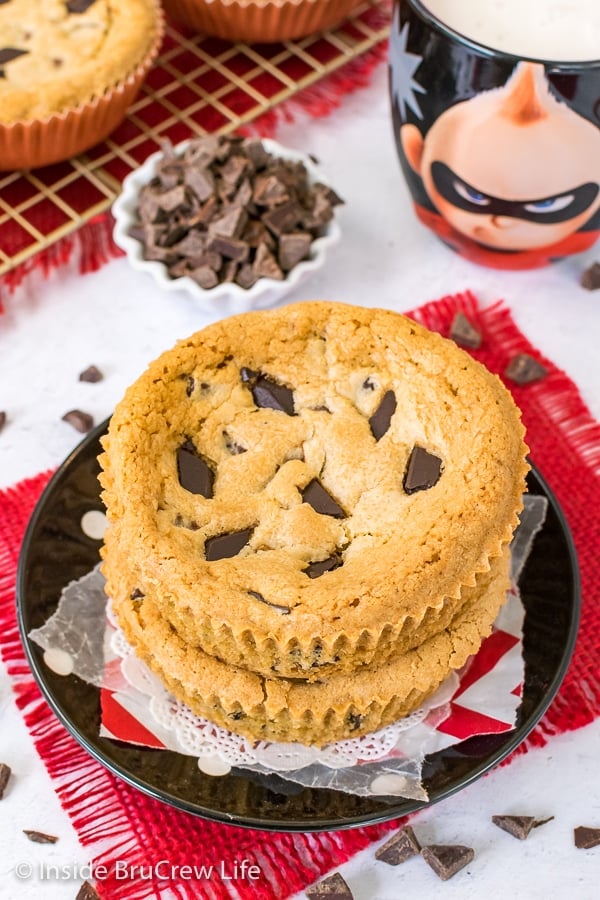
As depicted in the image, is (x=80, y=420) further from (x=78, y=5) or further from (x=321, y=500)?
(x=78, y=5)

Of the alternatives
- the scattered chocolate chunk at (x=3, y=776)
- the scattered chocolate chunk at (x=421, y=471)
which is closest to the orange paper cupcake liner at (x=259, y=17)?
the scattered chocolate chunk at (x=421, y=471)

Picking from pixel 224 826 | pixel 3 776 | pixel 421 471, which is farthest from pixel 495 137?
pixel 3 776

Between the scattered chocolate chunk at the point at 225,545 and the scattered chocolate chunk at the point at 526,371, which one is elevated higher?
the scattered chocolate chunk at the point at 225,545

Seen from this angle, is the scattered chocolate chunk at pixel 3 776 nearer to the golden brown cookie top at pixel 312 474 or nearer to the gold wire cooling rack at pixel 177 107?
the golden brown cookie top at pixel 312 474

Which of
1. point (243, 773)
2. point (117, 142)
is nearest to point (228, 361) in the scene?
point (243, 773)

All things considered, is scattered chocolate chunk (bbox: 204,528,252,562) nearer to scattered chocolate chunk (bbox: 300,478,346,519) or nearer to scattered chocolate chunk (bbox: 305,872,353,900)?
scattered chocolate chunk (bbox: 300,478,346,519)

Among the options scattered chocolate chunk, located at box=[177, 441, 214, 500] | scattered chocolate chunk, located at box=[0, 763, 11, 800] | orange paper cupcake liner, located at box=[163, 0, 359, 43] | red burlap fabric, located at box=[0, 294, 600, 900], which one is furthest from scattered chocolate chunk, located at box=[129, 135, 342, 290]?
scattered chocolate chunk, located at box=[0, 763, 11, 800]

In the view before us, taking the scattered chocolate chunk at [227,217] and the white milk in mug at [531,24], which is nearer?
the white milk in mug at [531,24]
